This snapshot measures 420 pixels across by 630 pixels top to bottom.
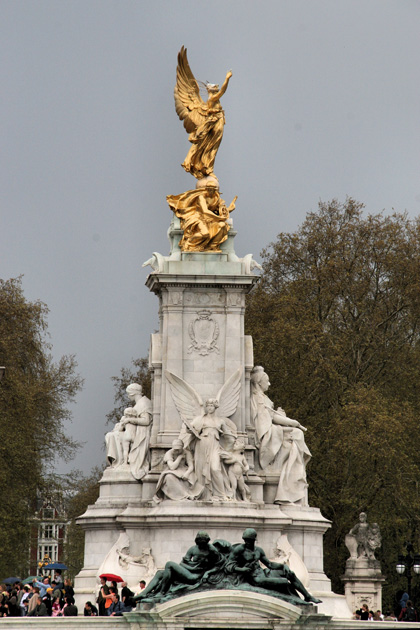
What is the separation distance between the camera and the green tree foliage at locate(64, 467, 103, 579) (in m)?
48.5

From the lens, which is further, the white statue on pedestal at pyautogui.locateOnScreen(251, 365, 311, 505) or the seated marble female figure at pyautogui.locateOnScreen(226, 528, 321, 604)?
the white statue on pedestal at pyautogui.locateOnScreen(251, 365, 311, 505)

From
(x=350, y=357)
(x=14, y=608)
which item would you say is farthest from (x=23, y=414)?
(x=14, y=608)

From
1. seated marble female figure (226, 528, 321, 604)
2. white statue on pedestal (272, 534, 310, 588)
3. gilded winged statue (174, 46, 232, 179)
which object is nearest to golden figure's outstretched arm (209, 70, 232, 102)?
gilded winged statue (174, 46, 232, 179)

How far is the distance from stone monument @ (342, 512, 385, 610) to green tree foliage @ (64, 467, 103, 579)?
1152 centimetres

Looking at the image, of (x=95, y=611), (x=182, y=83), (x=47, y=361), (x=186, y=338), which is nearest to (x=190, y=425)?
(x=186, y=338)

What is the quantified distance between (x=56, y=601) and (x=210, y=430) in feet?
13.6

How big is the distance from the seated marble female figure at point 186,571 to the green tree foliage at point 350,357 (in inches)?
745

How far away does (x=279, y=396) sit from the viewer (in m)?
38.3

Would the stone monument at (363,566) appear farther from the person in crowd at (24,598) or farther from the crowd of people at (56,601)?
the person in crowd at (24,598)

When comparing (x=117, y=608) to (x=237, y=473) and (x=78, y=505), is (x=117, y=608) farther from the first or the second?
(x=78, y=505)

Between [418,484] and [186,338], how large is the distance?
12.1 metres

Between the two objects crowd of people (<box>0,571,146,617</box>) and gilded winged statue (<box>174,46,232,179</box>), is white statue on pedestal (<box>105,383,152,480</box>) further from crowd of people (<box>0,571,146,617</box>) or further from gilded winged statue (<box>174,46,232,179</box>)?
gilded winged statue (<box>174,46,232,179</box>)

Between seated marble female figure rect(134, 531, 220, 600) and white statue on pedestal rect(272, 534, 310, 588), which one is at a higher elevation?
white statue on pedestal rect(272, 534, 310, 588)

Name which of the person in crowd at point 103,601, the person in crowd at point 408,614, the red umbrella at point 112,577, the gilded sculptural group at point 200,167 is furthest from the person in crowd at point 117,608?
the gilded sculptural group at point 200,167
